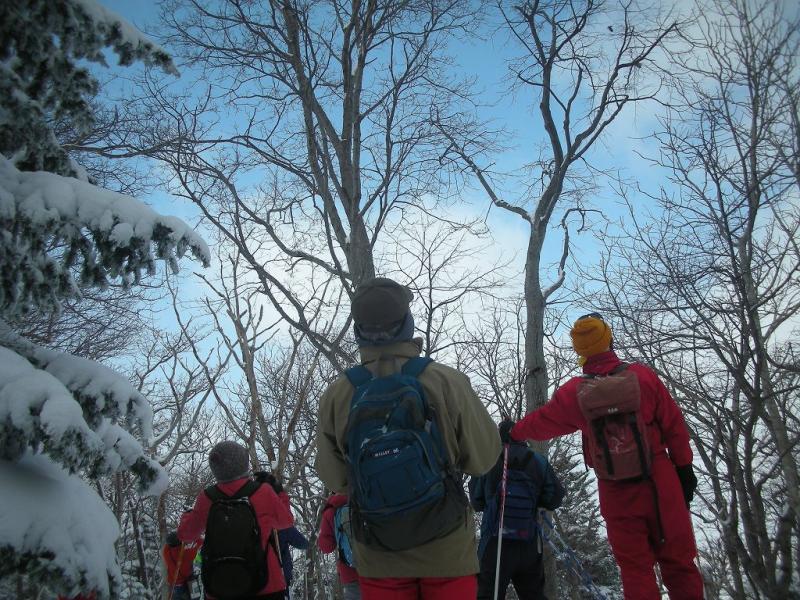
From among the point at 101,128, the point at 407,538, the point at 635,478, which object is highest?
the point at 101,128

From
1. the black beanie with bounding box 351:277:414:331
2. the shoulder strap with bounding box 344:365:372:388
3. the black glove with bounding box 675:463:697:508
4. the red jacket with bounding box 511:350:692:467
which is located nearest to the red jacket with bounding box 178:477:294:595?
the red jacket with bounding box 511:350:692:467

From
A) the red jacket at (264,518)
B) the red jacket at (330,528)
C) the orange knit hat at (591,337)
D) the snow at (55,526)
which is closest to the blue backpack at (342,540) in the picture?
the red jacket at (330,528)

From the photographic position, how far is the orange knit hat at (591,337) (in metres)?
3.58

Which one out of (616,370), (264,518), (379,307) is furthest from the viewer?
(264,518)

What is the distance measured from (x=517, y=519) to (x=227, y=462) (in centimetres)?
228

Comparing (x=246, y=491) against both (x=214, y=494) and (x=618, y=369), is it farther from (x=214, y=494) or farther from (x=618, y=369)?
(x=618, y=369)

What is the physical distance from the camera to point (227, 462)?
3.94 m

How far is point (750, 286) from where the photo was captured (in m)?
5.95

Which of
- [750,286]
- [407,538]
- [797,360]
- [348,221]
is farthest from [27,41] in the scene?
[797,360]

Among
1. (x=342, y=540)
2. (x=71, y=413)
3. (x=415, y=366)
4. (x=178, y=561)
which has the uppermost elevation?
(x=415, y=366)

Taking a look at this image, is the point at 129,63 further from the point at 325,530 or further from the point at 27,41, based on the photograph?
the point at 325,530

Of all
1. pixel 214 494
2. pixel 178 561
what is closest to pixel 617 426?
pixel 214 494

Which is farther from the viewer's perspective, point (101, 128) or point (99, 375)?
point (101, 128)

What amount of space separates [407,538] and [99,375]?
1.32m
